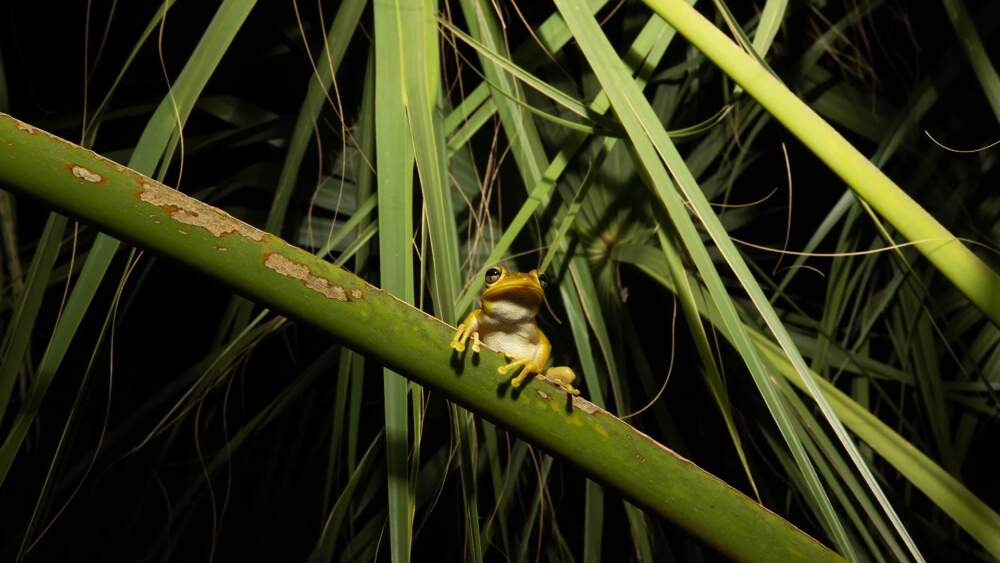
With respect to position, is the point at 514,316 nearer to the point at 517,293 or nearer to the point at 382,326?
the point at 517,293

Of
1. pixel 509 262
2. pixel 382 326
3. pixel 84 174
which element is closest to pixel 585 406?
pixel 382 326

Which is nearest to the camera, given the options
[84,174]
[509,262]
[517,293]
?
[84,174]

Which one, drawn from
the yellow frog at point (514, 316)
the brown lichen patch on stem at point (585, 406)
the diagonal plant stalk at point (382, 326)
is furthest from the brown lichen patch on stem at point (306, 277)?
the yellow frog at point (514, 316)

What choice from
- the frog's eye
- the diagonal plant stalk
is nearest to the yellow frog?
the frog's eye

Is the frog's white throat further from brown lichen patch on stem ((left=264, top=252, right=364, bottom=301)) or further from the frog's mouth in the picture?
brown lichen patch on stem ((left=264, top=252, right=364, bottom=301))

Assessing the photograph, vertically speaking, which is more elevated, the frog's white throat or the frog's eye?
the frog's eye

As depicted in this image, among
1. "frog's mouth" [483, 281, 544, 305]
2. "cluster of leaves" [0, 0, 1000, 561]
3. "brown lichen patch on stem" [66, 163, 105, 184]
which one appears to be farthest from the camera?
"frog's mouth" [483, 281, 544, 305]

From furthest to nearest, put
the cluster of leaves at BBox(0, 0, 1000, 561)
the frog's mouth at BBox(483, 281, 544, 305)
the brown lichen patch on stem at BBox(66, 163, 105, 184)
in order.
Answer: the frog's mouth at BBox(483, 281, 544, 305) < the cluster of leaves at BBox(0, 0, 1000, 561) < the brown lichen patch on stem at BBox(66, 163, 105, 184)
